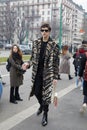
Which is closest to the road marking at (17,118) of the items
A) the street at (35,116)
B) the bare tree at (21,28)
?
the street at (35,116)

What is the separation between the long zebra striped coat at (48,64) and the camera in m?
5.70

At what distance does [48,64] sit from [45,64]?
53 mm

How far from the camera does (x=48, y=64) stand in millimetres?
5703

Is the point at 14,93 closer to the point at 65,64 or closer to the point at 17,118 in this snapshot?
the point at 17,118

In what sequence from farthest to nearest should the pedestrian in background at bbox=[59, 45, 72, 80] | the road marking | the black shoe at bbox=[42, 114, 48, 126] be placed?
the pedestrian in background at bbox=[59, 45, 72, 80], the black shoe at bbox=[42, 114, 48, 126], the road marking

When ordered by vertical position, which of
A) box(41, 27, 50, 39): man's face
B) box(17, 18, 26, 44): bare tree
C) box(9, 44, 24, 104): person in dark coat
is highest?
box(41, 27, 50, 39): man's face

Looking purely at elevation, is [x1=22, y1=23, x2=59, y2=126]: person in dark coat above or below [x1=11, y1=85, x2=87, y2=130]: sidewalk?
above

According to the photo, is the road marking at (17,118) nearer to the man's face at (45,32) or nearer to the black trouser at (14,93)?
the black trouser at (14,93)

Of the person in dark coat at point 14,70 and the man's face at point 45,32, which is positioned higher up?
the man's face at point 45,32

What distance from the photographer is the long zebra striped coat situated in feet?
18.7

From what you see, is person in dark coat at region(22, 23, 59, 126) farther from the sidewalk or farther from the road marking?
the road marking

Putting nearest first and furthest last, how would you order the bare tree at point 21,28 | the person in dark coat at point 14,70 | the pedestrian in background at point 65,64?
the person in dark coat at point 14,70, the pedestrian in background at point 65,64, the bare tree at point 21,28

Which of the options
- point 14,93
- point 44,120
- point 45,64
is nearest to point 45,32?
point 45,64

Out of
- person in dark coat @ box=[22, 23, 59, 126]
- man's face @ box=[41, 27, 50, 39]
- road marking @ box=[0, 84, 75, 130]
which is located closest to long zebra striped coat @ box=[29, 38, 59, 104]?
person in dark coat @ box=[22, 23, 59, 126]
